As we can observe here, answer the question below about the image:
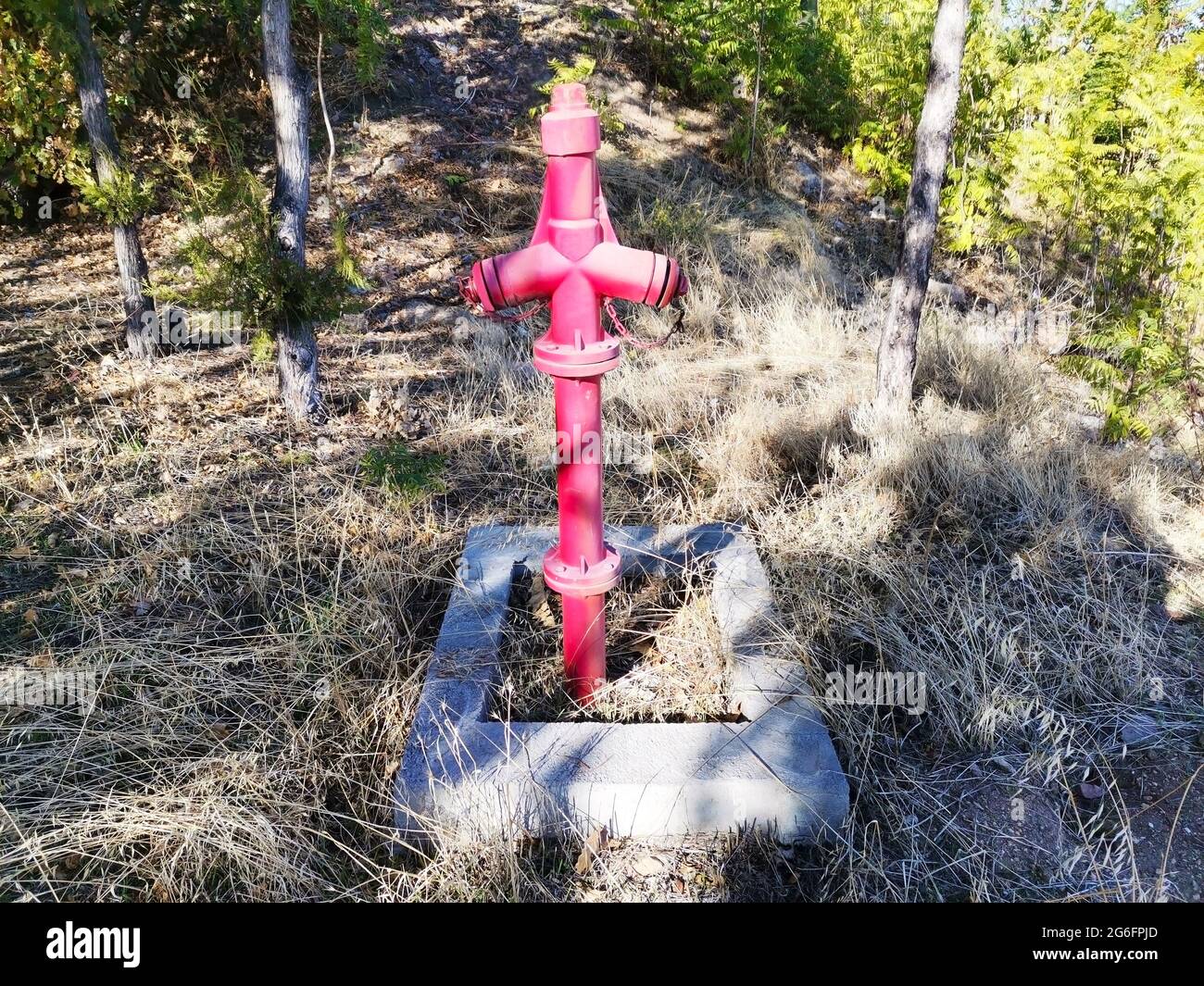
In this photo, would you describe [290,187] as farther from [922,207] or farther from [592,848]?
[592,848]

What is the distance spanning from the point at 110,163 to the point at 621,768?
13.9 feet

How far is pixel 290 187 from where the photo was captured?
4.27 meters

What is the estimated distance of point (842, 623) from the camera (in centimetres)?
295

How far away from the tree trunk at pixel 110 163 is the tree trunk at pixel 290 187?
71cm

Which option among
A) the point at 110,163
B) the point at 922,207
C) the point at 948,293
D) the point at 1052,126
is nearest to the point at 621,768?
the point at 922,207

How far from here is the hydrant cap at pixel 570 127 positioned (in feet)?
6.75

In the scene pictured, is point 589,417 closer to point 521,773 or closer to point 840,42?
point 521,773

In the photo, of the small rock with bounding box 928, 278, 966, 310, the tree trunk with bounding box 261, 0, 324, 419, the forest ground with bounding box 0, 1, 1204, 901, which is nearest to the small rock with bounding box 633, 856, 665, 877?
the forest ground with bounding box 0, 1, 1204, 901

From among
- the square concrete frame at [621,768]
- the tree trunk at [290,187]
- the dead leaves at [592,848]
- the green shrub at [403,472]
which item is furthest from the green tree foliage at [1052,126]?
the tree trunk at [290,187]

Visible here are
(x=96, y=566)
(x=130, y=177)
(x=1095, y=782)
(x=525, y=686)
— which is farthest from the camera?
(x=130, y=177)

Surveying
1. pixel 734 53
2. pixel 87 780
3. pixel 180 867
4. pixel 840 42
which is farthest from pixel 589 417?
pixel 840 42

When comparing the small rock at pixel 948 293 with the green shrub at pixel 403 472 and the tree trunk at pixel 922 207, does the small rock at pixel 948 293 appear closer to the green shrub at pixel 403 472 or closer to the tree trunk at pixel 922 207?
the tree trunk at pixel 922 207

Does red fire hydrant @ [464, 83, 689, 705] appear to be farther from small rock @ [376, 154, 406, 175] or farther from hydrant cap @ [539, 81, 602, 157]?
small rock @ [376, 154, 406, 175]

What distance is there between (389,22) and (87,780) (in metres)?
7.75
